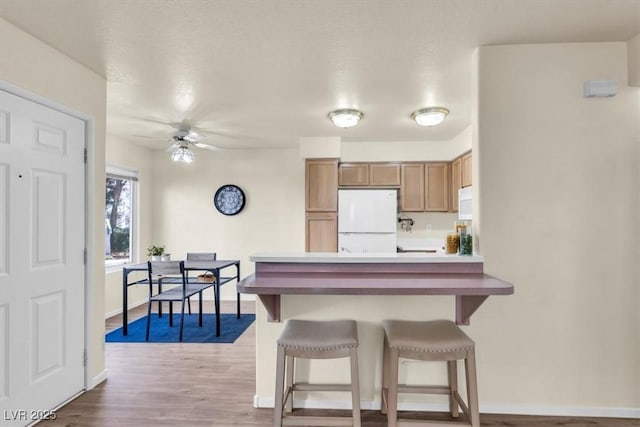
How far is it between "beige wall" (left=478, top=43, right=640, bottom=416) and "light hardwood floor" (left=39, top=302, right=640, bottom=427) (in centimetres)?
24

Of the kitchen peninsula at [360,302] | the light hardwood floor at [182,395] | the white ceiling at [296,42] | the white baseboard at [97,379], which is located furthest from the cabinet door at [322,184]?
the white baseboard at [97,379]

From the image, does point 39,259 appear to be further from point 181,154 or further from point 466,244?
point 466,244

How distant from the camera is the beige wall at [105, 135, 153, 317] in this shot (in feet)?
14.6

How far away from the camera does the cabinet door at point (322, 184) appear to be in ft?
15.0

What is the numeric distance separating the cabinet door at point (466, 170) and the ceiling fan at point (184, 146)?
8.93 feet

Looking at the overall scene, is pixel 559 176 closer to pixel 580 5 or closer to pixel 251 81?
pixel 580 5

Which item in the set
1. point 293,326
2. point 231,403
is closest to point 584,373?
point 293,326

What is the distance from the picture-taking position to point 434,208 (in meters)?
4.71

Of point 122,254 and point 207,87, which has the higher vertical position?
point 207,87

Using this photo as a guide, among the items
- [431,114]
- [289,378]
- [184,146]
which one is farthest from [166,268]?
[431,114]

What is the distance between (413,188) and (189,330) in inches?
126

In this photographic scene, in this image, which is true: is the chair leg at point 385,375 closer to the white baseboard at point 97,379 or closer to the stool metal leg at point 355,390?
the stool metal leg at point 355,390

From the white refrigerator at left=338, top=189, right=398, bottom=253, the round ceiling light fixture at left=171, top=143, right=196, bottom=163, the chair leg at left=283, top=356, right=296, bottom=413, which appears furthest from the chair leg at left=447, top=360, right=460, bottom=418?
the round ceiling light fixture at left=171, top=143, right=196, bottom=163

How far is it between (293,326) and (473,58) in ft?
6.54
